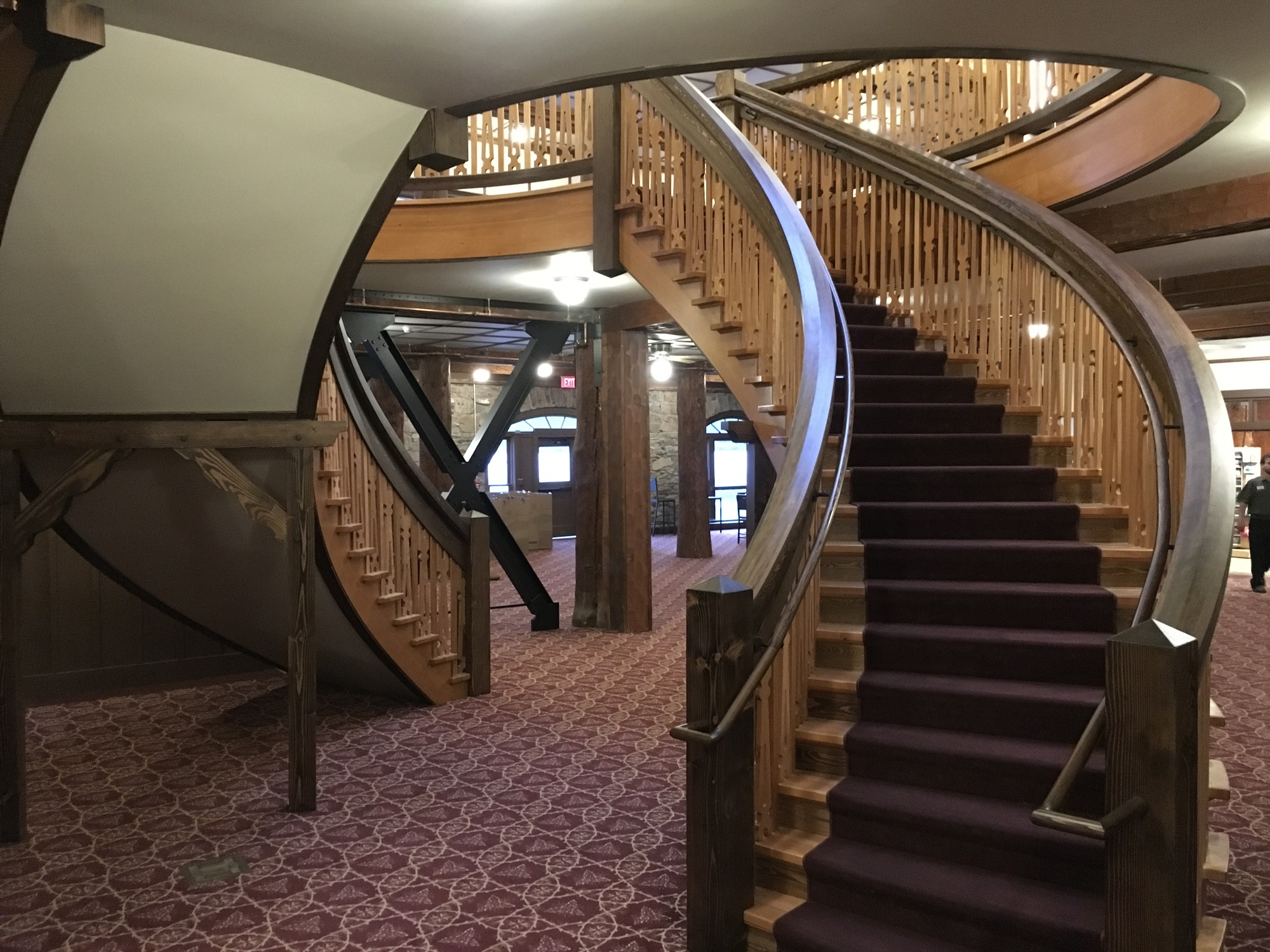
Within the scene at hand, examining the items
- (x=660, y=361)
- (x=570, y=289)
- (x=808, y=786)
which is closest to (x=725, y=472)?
(x=660, y=361)

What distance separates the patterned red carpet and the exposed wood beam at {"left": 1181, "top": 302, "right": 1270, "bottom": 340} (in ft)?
21.5

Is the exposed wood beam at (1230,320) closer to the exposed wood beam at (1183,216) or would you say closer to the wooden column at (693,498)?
the exposed wood beam at (1183,216)

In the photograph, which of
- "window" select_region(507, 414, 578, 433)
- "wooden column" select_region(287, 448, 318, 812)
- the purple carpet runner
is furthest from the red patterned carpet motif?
"window" select_region(507, 414, 578, 433)

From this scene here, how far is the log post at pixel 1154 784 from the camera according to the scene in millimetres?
1984

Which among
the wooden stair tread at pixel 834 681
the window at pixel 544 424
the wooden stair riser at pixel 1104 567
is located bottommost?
the wooden stair tread at pixel 834 681

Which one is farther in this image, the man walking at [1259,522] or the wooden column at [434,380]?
the wooden column at [434,380]

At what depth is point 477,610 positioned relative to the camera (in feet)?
21.4

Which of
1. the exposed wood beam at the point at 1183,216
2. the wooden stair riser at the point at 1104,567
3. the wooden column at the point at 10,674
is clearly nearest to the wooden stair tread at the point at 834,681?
the wooden stair riser at the point at 1104,567

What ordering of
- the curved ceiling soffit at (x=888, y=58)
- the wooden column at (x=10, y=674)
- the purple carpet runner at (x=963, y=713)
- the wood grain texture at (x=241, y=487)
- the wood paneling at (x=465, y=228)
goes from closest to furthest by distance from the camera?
the purple carpet runner at (x=963, y=713) < the curved ceiling soffit at (x=888, y=58) < the wooden column at (x=10, y=674) < the wood grain texture at (x=241, y=487) < the wood paneling at (x=465, y=228)

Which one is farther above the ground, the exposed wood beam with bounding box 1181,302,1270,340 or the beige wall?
the exposed wood beam with bounding box 1181,302,1270,340

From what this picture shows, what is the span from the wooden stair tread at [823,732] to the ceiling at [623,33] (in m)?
2.28

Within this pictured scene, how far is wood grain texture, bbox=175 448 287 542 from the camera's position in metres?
4.36

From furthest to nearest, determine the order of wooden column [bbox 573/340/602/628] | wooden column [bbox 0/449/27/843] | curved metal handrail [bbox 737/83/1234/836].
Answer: wooden column [bbox 573/340/602/628] < wooden column [bbox 0/449/27/843] < curved metal handrail [bbox 737/83/1234/836]

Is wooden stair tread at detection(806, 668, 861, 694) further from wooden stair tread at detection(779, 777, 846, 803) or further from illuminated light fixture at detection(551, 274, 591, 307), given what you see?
illuminated light fixture at detection(551, 274, 591, 307)
